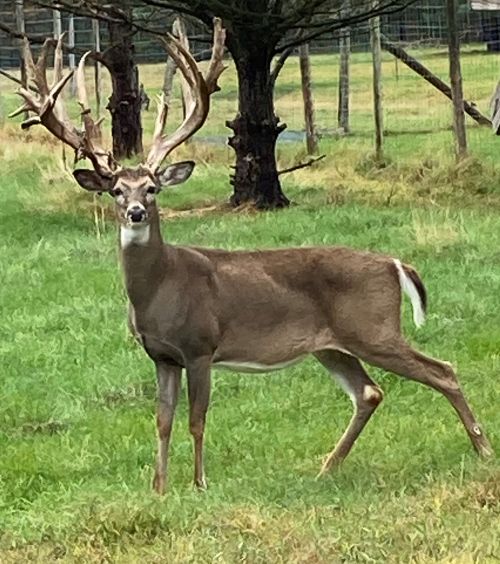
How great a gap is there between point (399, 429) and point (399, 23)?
24.6 meters

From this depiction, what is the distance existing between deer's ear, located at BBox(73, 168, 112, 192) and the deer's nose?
31cm

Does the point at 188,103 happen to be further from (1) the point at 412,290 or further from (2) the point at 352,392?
(2) the point at 352,392

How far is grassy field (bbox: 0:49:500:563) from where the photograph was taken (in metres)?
5.20

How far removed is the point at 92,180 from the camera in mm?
6621

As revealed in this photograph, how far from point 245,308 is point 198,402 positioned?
1.62 ft

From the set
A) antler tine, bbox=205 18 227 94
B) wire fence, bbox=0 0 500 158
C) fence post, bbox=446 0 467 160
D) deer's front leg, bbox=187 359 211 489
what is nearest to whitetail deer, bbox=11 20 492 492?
deer's front leg, bbox=187 359 211 489

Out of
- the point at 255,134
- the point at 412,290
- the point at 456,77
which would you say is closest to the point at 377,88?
the point at 456,77

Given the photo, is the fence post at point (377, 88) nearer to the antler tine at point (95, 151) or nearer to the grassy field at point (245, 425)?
the grassy field at point (245, 425)

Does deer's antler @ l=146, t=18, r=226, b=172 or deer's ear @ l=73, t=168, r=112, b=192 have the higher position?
deer's antler @ l=146, t=18, r=226, b=172

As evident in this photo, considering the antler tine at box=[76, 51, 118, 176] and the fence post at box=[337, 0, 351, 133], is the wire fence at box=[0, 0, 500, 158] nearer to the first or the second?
the fence post at box=[337, 0, 351, 133]

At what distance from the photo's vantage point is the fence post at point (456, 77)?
1675 centimetres

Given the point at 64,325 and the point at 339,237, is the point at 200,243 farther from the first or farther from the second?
the point at 64,325

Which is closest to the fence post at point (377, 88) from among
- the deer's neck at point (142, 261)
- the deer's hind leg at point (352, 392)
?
the deer's hind leg at point (352, 392)

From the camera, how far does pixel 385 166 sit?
18.4 meters
